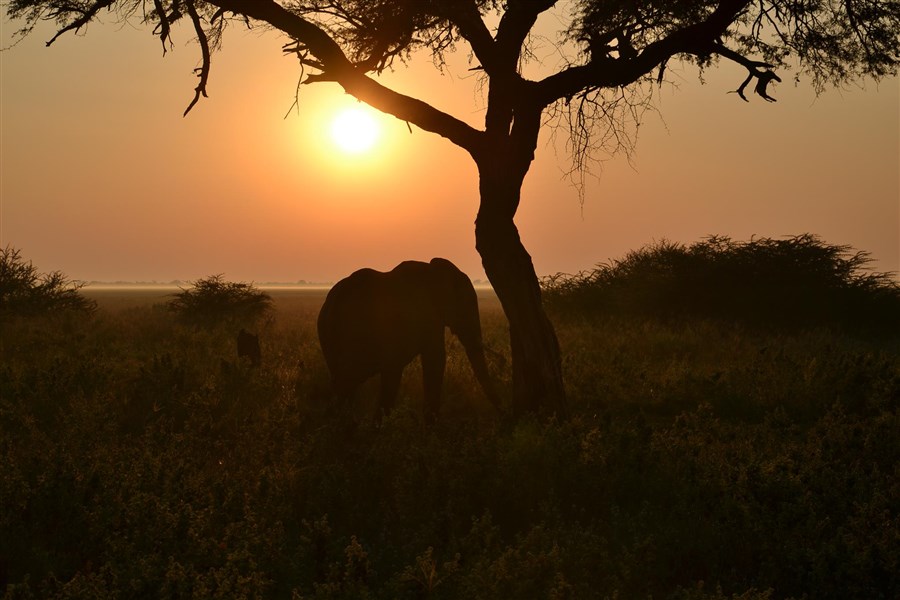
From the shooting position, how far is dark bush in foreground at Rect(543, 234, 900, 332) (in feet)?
69.1

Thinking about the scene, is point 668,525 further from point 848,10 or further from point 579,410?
point 848,10

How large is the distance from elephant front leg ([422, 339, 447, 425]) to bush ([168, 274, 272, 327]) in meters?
17.9

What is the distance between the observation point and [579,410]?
414 inches

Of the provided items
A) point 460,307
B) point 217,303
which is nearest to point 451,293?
point 460,307

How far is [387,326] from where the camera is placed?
339 inches

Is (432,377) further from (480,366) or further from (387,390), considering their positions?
(480,366)

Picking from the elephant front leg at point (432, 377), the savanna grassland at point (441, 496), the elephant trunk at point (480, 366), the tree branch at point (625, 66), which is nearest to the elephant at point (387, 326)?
the elephant front leg at point (432, 377)

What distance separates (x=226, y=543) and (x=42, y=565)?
1151mm

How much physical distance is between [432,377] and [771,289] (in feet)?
48.9

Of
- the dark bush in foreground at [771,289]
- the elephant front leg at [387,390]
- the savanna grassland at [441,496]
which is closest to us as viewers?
the savanna grassland at [441,496]

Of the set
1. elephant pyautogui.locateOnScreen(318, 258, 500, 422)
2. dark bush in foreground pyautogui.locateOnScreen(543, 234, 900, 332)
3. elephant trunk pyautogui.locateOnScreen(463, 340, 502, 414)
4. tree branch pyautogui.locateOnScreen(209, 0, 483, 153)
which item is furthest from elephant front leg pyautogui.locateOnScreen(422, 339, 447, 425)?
dark bush in foreground pyautogui.locateOnScreen(543, 234, 900, 332)

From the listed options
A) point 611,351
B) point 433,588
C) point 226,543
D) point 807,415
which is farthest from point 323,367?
point 433,588

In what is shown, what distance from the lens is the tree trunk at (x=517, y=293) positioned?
934cm

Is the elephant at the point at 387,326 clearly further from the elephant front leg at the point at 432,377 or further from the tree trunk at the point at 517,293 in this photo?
the tree trunk at the point at 517,293
